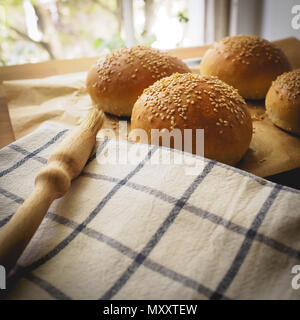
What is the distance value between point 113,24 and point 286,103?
5.34 ft

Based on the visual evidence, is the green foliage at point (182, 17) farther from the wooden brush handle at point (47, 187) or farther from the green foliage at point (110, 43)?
the wooden brush handle at point (47, 187)

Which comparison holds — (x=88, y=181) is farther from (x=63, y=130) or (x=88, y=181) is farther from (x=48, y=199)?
(x=63, y=130)

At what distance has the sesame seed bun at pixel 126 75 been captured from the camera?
1210 mm

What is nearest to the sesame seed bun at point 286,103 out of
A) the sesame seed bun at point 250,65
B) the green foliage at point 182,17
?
the sesame seed bun at point 250,65

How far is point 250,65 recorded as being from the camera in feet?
4.29

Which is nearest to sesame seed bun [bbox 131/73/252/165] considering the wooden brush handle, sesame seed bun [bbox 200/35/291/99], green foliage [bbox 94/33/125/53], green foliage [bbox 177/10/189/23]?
the wooden brush handle

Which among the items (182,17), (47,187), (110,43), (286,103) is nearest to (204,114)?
(286,103)

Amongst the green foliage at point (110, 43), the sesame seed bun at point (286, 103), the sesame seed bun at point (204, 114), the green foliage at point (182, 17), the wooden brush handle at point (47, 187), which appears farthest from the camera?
the green foliage at point (182, 17)

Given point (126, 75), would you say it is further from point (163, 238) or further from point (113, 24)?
point (113, 24)

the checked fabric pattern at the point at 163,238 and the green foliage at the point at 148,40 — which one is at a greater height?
the green foliage at the point at 148,40

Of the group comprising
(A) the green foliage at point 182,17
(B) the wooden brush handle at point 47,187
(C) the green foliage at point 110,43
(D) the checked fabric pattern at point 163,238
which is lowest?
(D) the checked fabric pattern at point 163,238

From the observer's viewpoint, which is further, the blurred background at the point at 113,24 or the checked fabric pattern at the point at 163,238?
the blurred background at the point at 113,24

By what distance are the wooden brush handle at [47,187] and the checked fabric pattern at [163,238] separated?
40 millimetres

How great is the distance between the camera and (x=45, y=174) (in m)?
0.61
